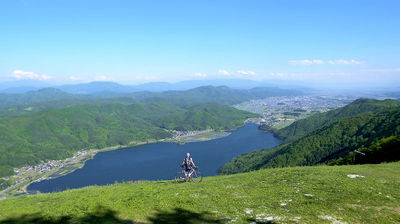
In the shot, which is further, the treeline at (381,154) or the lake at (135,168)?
the lake at (135,168)

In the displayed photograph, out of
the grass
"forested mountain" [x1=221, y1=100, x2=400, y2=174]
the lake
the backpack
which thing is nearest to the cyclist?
the backpack

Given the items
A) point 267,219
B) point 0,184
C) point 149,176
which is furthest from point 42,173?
point 267,219

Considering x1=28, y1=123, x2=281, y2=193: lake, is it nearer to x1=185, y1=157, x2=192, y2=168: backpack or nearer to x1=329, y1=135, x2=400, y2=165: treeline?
x1=329, y1=135, x2=400, y2=165: treeline

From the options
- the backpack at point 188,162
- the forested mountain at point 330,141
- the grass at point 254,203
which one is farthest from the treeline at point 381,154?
the forested mountain at point 330,141

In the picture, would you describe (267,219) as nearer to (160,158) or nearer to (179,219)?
(179,219)

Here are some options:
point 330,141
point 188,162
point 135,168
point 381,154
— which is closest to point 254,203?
point 188,162

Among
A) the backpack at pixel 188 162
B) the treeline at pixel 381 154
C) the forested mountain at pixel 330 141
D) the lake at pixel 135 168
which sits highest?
the backpack at pixel 188 162

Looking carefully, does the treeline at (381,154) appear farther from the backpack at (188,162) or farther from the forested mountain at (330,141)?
the forested mountain at (330,141)
